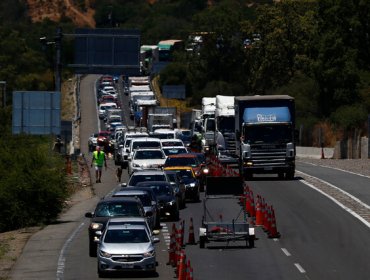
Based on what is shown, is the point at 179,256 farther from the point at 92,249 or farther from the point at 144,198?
the point at 144,198

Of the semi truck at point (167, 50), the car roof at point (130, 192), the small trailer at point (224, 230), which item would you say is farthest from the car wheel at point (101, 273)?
the semi truck at point (167, 50)

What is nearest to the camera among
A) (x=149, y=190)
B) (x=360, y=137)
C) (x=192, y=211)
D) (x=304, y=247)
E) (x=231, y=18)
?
(x=304, y=247)

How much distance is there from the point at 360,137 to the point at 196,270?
5184 cm

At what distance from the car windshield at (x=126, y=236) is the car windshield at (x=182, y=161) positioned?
24339 mm

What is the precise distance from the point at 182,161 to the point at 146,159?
→ 4.49 m

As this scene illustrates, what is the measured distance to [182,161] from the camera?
177 feet

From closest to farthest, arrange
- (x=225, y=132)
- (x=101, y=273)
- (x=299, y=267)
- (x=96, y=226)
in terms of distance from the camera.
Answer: (x=101, y=273), (x=299, y=267), (x=96, y=226), (x=225, y=132)

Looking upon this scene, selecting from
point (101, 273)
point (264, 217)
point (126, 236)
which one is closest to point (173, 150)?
point (264, 217)

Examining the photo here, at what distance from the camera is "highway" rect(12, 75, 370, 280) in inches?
1161

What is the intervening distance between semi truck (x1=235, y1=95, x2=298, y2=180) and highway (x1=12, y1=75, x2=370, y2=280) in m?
3.11

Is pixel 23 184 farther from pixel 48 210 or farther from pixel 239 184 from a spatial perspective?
pixel 239 184

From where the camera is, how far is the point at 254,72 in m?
120

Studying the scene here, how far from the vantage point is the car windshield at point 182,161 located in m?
53.4

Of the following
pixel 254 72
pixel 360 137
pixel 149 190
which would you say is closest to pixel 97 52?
pixel 360 137
